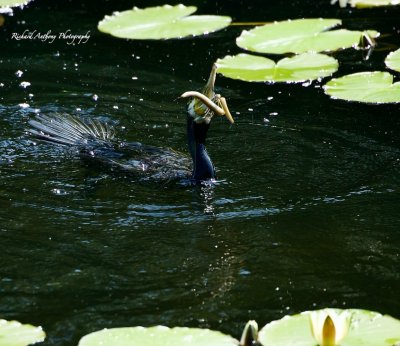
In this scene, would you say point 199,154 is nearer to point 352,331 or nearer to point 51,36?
point 352,331

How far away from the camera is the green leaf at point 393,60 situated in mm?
6641

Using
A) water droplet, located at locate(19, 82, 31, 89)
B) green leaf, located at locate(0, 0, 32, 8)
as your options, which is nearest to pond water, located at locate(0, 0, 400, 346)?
water droplet, located at locate(19, 82, 31, 89)

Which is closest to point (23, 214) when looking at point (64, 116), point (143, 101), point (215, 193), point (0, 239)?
point (0, 239)

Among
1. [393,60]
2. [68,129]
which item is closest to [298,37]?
[393,60]

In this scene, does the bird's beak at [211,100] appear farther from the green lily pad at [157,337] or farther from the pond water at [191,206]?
the green lily pad at [157,337]

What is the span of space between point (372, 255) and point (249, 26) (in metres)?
4.02

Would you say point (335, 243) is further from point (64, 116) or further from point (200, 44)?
point (200, 44)

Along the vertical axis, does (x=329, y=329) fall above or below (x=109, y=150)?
below

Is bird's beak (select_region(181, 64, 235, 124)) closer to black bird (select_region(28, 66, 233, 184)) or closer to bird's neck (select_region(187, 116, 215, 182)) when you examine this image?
black bird (select_region(28, 66, 233, 184))

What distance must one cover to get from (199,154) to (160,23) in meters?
2.81

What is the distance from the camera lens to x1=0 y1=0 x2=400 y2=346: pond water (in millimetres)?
3982

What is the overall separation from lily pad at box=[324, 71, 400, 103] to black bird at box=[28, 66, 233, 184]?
53.1 inches

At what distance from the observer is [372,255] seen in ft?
14.3

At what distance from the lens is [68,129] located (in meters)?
6.03
